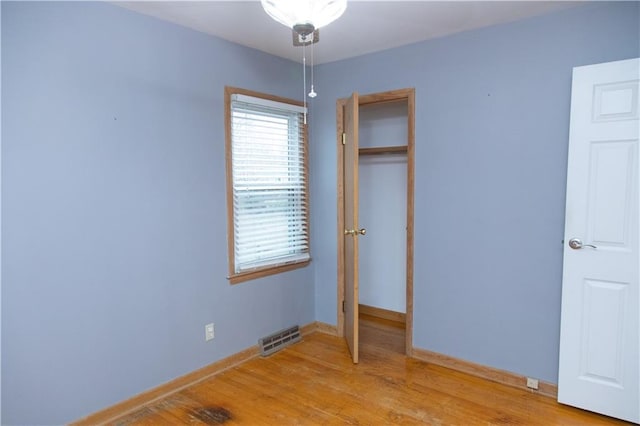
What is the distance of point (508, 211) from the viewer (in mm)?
2711

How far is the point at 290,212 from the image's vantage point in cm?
349

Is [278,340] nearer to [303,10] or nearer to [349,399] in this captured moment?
[349,399]

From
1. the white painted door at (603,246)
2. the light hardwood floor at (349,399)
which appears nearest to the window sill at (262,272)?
the light hardwood floor at (349,399)

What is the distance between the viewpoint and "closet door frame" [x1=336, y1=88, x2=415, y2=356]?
310 cm

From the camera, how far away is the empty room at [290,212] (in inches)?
84.0

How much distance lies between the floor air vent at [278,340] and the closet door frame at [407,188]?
0.42 meters

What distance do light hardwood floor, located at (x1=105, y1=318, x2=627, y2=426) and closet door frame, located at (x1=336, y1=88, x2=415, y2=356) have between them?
1.46ft

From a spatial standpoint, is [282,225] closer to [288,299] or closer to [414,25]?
[288,299]

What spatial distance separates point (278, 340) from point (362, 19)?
8.40 feet

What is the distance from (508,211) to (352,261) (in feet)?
3.83

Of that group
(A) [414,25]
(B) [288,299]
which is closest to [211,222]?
(B) [288,299]

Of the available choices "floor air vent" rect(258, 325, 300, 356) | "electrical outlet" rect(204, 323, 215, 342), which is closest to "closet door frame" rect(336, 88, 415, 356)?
"floor air vent" rect(258, 325, 300, 356)

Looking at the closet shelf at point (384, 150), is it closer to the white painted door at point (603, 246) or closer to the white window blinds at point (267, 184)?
the white window blinds at point (267, 184)

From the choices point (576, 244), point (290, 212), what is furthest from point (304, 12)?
point (290, 212)
